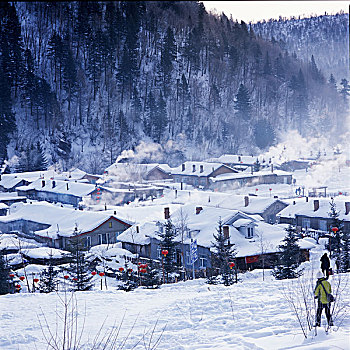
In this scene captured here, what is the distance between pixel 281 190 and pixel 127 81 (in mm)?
37019

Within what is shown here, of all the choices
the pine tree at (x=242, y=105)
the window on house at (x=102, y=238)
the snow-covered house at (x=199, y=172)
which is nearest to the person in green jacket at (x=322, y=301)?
the window on house at (x=102, y=238)

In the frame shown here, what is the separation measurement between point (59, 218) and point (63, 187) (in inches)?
575

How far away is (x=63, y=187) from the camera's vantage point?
48.1 metres

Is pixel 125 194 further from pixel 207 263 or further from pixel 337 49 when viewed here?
pixel 337 49

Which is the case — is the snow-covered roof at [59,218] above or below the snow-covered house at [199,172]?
below

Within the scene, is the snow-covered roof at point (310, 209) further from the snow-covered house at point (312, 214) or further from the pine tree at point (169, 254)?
the pine tree at point (169, 254)

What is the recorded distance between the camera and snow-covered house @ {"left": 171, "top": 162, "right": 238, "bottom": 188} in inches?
2185

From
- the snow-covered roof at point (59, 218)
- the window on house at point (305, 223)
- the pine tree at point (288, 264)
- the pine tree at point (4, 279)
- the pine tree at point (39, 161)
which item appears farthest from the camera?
the pine tree at point (39, 161)

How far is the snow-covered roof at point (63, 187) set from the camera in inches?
1785

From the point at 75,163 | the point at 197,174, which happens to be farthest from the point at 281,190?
the point at 75,163

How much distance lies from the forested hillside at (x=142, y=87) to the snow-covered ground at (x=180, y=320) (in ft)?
172

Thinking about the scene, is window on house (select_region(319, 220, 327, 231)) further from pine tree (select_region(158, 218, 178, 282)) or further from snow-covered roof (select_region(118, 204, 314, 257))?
pine tree (select_region(158, 218, 178, 282))

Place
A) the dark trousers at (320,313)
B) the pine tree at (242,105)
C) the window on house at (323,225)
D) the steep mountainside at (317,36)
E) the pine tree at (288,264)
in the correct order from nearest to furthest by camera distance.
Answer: the dark trousers at (320,313)
the pine tree at (288,264)
the window on house at (323,225)
the pine tree at (242,105)
the steep mountainside at (317,36)

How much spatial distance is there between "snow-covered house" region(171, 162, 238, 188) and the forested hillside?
12225 millimetres
